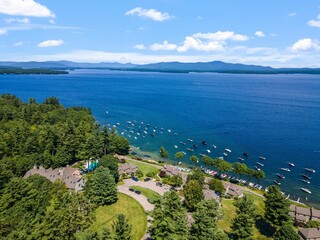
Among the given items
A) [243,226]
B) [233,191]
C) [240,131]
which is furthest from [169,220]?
[240,131]

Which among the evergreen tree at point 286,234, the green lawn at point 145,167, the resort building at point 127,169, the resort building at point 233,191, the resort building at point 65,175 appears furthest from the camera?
the green lawn at point 145,167

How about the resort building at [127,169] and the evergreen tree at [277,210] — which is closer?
the evergreen tree at [277,210]

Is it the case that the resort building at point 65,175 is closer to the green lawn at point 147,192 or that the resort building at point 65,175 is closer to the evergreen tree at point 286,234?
the green lawn at point 147,192

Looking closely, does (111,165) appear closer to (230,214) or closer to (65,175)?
(65,175)

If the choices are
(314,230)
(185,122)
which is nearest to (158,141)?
(185,122)

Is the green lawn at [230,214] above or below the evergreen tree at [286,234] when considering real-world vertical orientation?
below

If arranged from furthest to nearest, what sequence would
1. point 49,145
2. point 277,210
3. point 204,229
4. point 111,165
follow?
point 49,145 < point 111,165 < point 277,210 < point 204,229

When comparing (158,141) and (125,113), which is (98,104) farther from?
(158,141)

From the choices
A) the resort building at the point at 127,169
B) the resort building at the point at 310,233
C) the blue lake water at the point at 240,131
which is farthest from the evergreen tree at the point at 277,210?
the resort building at the point at 127,169
